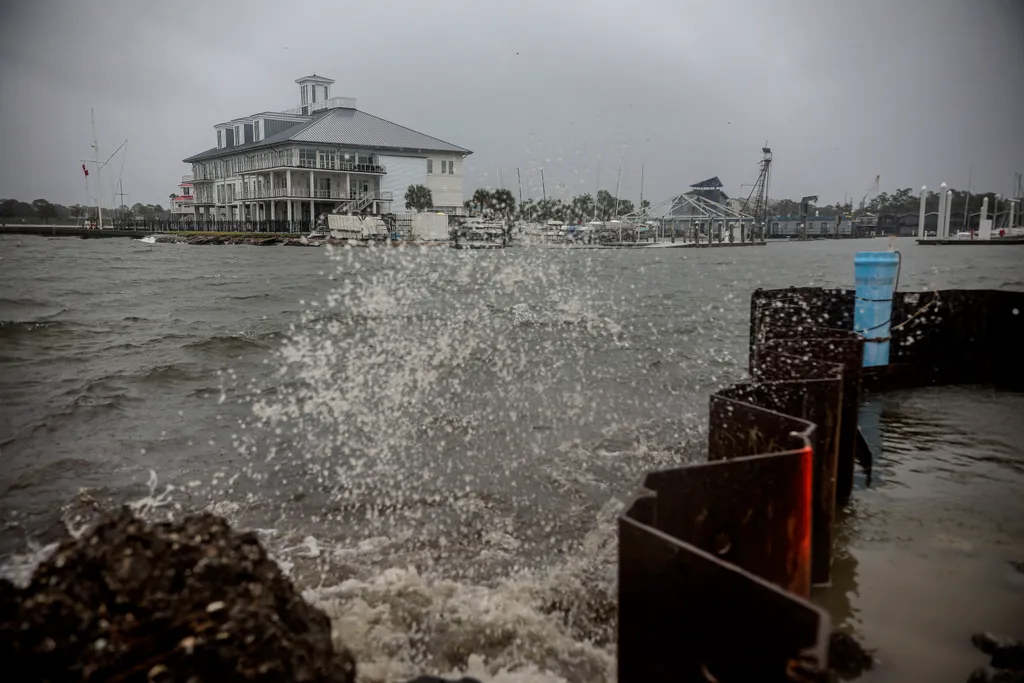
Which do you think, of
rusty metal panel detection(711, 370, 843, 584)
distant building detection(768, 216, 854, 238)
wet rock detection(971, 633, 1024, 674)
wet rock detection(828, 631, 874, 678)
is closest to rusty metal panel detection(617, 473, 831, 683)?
wet rock detection(828, 631, 874, 678)

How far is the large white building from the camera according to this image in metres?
74.7

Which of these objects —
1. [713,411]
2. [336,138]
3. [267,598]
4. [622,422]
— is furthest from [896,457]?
[336,138]

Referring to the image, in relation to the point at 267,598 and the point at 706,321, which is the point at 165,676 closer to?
the point at 267,598

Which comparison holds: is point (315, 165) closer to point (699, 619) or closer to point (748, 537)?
point (748, 537)

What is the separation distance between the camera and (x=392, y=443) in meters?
8.12

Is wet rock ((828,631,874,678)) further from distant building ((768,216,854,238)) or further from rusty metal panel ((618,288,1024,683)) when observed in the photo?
distant building ((768,216,854,238))

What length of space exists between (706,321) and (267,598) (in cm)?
1998

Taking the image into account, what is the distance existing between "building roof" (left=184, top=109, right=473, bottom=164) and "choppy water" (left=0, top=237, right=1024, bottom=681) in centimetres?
5931

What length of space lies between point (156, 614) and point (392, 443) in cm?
590

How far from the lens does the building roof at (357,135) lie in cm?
7600

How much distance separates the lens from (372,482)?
687 cm

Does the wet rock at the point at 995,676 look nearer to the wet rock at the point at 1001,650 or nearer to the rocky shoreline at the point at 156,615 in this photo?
the wet rock at the point at 1001,650

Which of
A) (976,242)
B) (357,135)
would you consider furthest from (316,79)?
(976,242)

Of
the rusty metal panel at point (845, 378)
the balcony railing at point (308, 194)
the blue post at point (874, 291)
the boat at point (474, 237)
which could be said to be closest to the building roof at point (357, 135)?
the balcony railing at point (308, 194)
